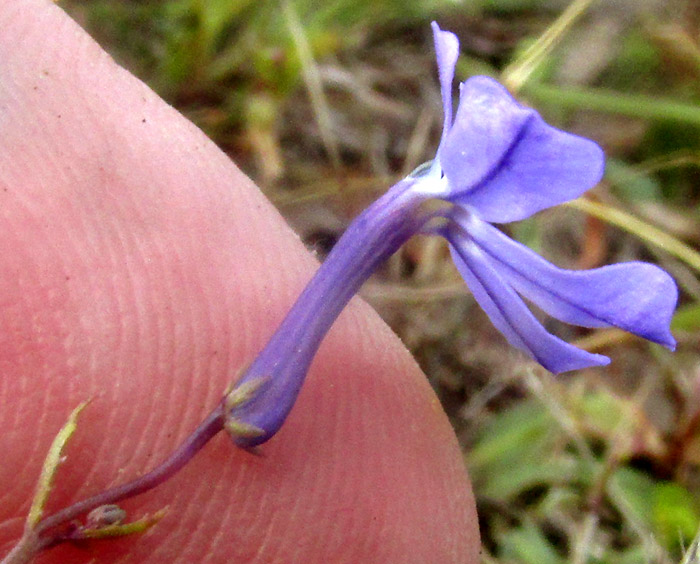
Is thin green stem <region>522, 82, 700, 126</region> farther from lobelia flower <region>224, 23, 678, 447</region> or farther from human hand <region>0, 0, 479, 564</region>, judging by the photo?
lobelia flower <region>224, 23, 678, 447</region>

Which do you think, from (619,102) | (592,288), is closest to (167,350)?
(592,288)

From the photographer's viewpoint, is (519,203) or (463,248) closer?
(519,203)

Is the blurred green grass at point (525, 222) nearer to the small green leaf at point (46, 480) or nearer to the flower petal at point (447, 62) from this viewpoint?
the flower petal at point (447, 62)

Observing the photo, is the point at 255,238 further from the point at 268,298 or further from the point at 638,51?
the point at 638,51

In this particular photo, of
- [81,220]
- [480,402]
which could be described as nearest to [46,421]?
[81,220]

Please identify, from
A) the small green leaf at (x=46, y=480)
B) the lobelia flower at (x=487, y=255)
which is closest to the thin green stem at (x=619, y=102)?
the lobelia flower at (x=487, y=255)

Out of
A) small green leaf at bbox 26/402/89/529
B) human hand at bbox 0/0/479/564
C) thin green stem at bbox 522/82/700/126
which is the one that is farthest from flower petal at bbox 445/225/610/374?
thin green stem at bbox 522/82/700/126

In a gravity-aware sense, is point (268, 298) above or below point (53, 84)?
below

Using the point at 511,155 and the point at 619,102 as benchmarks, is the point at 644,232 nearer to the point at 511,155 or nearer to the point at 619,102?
the point at 619,102
